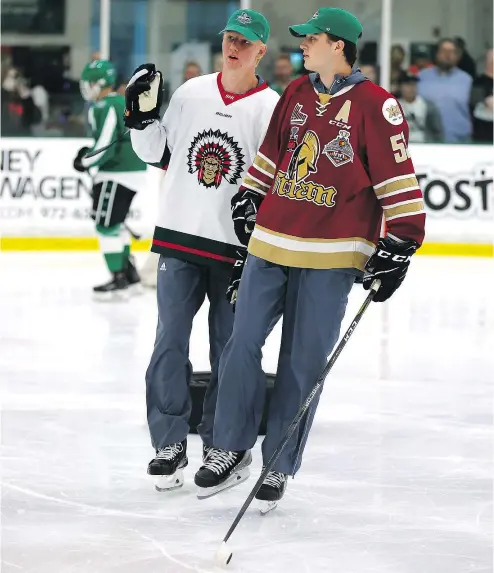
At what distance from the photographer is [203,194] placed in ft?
11.0

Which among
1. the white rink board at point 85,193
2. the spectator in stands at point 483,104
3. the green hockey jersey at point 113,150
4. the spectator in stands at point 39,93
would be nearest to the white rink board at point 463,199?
the white rink board at point 85,193

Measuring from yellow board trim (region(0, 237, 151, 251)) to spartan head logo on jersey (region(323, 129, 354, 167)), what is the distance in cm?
608

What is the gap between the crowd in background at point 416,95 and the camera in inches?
382

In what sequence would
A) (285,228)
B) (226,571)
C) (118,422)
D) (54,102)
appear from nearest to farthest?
(226,571), (285,228), (118,422), (54,102)

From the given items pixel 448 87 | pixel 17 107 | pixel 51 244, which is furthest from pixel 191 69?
pixel 448 87

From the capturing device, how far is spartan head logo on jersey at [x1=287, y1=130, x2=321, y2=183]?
3.06 meters

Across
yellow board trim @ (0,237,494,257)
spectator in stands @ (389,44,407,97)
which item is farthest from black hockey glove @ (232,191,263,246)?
spectator in stands @ (389,44,407,97)

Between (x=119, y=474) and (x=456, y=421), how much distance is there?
1.27 metres

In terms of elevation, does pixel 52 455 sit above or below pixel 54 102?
below

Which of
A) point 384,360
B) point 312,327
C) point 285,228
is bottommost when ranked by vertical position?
point 384,360

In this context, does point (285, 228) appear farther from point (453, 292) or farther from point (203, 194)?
point (453, 292)

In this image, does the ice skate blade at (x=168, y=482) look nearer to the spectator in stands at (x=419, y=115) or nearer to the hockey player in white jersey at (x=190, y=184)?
the hockey player in white jersey at (x=190, y=184)

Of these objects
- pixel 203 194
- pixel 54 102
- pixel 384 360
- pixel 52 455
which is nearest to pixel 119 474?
pixel 52 455

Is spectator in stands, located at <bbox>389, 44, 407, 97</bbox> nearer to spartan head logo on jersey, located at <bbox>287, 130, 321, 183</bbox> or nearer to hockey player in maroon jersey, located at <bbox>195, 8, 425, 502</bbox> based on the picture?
hockey player in maroon jersey, located at <bbox>195, 8, 425, 502</bbox>
